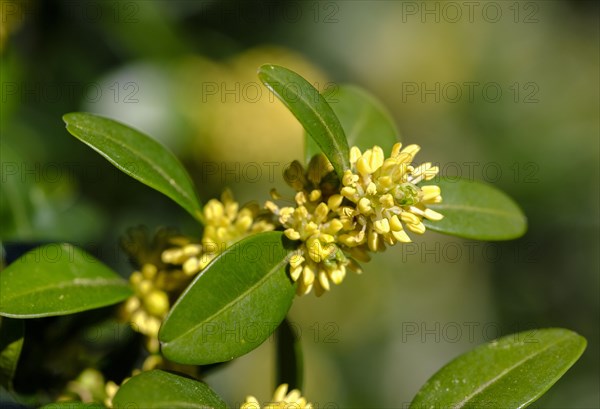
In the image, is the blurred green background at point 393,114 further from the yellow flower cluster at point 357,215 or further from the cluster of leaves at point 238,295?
the yellow flower cluster at point 357,215

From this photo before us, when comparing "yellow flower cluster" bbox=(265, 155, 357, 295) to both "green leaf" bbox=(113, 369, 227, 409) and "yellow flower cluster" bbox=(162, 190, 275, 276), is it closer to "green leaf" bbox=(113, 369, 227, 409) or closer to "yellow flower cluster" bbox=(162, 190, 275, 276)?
"yellow flower cluster" bbox=(162, 190, 275, 276)

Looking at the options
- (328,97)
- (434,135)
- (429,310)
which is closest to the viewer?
(328,97)

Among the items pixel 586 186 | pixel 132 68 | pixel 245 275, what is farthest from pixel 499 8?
pixel 245 275

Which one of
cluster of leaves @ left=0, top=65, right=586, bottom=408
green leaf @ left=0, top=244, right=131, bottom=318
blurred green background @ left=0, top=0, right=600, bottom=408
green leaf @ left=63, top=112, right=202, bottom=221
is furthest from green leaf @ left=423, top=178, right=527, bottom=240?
blurred green background @ left=0, top=0, right=600, bottom=408

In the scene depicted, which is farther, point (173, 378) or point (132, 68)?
point (132, 68)

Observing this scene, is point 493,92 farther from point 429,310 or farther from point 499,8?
point 429,310
